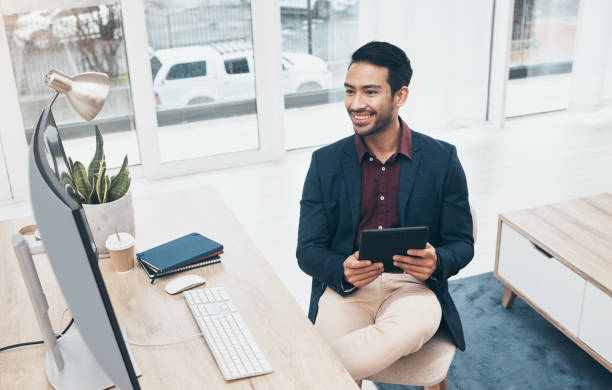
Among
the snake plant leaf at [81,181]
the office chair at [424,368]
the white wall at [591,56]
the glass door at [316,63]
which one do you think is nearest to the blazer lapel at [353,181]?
the office chair at [424,368]

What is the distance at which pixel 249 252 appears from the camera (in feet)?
5.74

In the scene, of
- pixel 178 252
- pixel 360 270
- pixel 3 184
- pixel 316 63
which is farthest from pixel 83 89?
pixel 316 63

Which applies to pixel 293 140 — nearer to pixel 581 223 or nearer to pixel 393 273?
pixel 581 223

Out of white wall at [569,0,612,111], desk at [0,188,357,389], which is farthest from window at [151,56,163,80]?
white wall at [569,0,612,111]

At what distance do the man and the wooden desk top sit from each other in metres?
0.57

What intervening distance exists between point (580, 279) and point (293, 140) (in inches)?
118

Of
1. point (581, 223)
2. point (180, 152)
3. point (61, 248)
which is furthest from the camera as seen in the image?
point (180, 152)

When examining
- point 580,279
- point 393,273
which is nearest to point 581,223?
point 580,279

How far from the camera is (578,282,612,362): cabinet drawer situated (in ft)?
6.49

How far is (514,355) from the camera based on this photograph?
228cm

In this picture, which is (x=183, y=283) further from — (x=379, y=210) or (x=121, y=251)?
(x=379, y=210)

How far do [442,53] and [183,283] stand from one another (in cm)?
364

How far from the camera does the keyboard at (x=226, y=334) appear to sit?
49.2 inches

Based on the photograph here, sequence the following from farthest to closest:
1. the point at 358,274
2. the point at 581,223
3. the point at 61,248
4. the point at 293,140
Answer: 1. the point at 293,140
2. the point at 581,223
3. the point at 358,274
4. the point at 61,248
